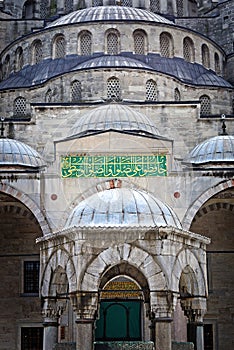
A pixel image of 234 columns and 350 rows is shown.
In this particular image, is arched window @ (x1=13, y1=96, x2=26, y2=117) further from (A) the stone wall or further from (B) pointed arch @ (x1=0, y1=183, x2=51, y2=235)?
(A) the stone wall

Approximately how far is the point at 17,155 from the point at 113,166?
289 centimetres

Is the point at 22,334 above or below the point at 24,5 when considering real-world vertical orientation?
below

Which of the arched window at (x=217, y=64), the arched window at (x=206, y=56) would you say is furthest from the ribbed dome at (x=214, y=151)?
the arched window at (x=217, y=64)

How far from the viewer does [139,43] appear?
77.6 feet

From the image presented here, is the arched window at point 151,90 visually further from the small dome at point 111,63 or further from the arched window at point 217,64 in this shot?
the arched window at point 217,64

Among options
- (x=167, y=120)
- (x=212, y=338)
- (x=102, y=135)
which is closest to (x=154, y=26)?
(x=167, y=120)

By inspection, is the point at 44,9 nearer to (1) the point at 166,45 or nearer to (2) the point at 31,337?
(1) the point at 166,45

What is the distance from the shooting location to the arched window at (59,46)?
2381cm

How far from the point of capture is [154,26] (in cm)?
2359

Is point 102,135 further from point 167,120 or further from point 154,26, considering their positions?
point 154,26

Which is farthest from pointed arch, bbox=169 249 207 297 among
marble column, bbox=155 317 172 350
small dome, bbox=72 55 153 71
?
small dome, bbox=72 55 153 71

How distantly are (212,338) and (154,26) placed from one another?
10037mm

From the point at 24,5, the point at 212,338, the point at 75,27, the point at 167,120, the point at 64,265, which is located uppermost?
the point at 24,5

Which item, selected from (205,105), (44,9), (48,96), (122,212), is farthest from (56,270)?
(44,9)
